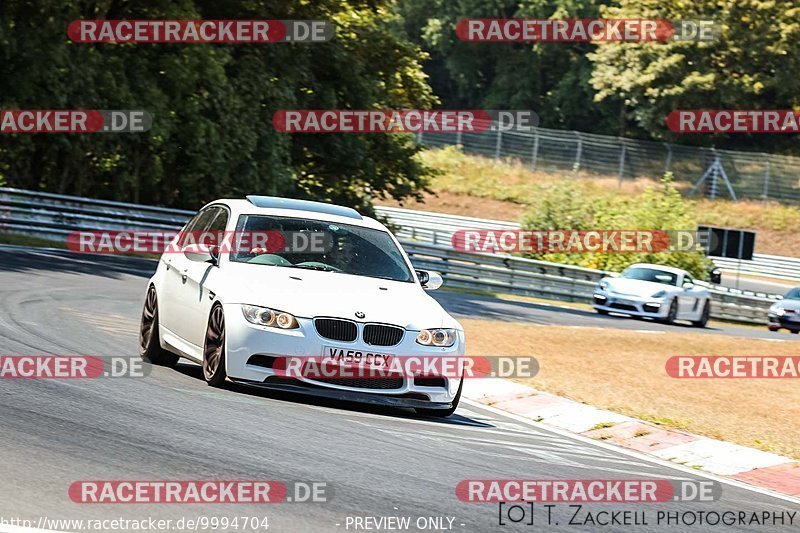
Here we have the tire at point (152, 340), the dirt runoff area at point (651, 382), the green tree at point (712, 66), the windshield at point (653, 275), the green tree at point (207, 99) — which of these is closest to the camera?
the tire at point (152, 340)

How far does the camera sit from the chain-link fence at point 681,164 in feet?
206

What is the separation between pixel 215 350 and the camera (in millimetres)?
10234

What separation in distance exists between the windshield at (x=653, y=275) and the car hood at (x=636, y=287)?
0.86 feet

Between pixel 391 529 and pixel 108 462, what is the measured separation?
1.72 meters

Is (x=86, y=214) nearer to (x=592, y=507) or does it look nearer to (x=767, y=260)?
(x=592, y=507)

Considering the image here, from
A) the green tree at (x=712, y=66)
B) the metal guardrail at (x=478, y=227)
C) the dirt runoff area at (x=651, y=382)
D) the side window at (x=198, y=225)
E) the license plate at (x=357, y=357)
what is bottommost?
the metal guardrail at (x=478, y=227)

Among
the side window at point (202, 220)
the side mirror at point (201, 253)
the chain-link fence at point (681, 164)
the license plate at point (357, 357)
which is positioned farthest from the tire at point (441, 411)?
the chain-link fence at point (681, 164)

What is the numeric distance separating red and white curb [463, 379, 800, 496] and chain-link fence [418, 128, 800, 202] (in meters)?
50.6

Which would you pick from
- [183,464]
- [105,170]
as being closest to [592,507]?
[183,464]

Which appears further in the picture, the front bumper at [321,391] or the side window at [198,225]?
the side window at [198,225]

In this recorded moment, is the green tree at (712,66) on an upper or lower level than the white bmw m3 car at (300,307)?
upper

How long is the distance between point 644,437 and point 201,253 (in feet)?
13.5

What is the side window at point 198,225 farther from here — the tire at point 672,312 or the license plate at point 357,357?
the tire at point 672,312

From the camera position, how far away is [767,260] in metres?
59.2
